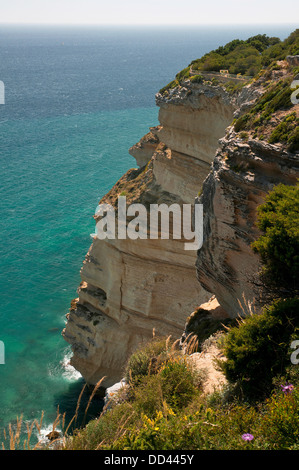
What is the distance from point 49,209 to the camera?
4762 cm

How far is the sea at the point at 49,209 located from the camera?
29562 millimetres

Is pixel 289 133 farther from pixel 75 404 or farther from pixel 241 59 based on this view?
pixel 75 404

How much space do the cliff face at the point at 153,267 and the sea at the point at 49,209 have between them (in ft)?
10.3

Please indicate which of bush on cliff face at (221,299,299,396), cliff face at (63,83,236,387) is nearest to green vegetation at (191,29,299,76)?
cliff face at (63,83,236,387)

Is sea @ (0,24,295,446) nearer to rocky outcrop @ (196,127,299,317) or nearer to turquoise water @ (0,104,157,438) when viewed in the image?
turquoise water @ (0,104,157,438)

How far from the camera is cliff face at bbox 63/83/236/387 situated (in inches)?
1019

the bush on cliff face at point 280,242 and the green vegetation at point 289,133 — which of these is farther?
the green vegetation at point 289,133

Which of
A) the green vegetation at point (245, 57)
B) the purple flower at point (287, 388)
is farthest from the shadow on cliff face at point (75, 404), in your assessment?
the green vegetation at point (245, 57)

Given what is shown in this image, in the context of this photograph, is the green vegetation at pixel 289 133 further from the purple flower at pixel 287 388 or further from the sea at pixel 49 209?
the sea at pixel 49 209

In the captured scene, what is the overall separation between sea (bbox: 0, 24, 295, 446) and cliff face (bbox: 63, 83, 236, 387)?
315 centimetres

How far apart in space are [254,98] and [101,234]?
13.1 meters

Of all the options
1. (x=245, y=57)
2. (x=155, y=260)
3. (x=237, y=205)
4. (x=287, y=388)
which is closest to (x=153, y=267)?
(x=155, y=260)
